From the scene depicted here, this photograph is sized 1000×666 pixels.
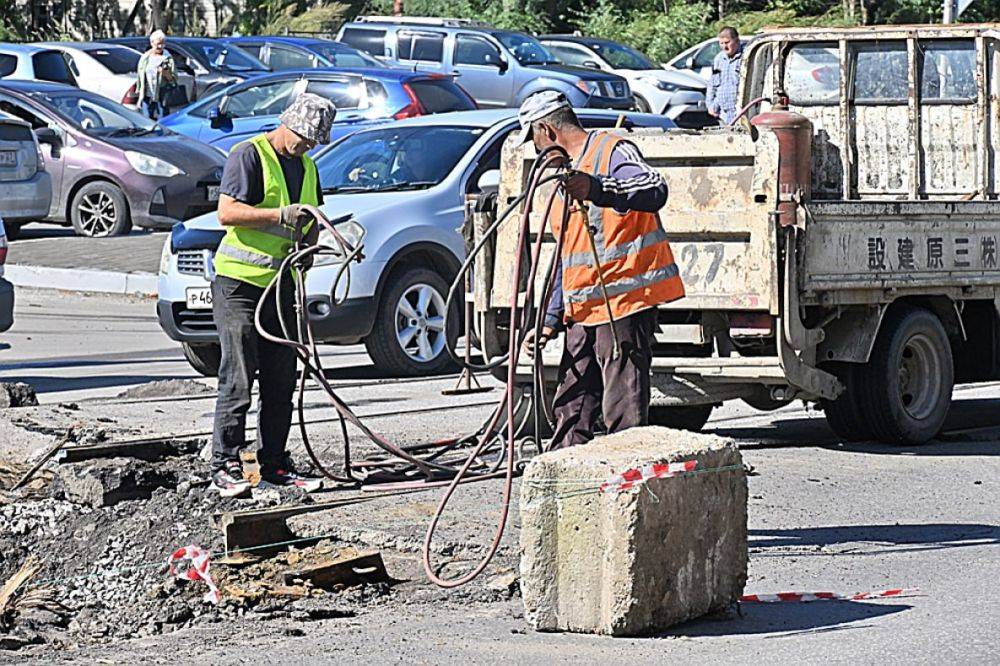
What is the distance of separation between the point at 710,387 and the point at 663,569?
142 inches

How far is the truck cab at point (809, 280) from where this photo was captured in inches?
362

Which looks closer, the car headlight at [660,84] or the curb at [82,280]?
the curb at [82,280]

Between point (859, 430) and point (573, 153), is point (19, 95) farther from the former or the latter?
point (573, 153)

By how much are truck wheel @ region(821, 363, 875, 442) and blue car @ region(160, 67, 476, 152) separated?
10.8m

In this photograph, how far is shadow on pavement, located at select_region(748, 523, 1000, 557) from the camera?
759 cm

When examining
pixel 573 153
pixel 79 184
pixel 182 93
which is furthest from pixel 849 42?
pixel 182 93

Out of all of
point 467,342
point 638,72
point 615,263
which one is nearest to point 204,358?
point 467,342

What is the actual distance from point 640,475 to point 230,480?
9.47 ft

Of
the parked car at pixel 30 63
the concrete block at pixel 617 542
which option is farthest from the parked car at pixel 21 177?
the concrete block at pixel 617 542

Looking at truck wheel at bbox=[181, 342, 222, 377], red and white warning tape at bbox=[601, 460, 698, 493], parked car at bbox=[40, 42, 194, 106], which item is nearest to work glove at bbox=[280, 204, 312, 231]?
red and white warning tape at bbox=[601, 460, 698, 493]

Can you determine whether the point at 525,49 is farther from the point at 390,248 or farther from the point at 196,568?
the point at 196,568

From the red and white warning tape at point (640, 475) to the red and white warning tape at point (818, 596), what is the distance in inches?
32.9

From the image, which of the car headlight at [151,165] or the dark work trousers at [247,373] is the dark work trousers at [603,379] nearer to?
the dark work trousers at [247,373]

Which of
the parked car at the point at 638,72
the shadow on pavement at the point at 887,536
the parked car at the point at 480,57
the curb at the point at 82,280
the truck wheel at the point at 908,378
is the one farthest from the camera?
the parked car at the point at 638,72
